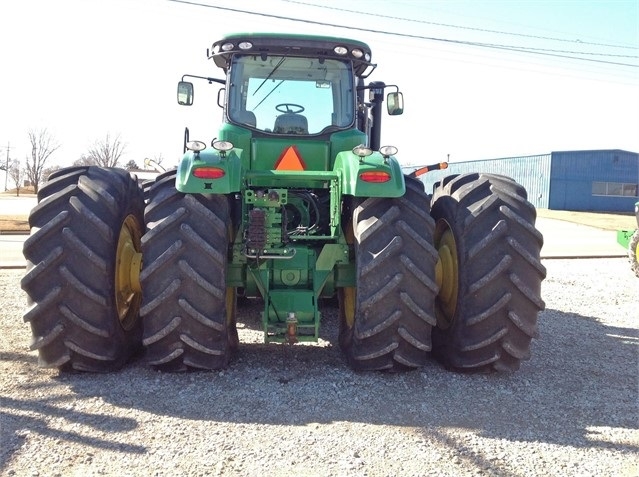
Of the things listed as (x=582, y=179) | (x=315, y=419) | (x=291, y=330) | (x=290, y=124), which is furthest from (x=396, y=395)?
(x=582, y=179)

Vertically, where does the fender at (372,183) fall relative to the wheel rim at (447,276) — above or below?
above

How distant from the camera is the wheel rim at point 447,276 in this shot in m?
4.54

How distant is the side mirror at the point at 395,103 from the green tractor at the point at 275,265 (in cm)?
159

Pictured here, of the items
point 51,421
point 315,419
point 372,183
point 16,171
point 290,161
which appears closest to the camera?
point 51,421

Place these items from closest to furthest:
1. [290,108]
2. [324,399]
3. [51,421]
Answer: [51,421] → [324,399] → [290,108]

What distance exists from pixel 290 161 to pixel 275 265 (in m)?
1.06

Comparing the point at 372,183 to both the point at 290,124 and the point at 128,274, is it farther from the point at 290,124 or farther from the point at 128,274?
the point at 128,274

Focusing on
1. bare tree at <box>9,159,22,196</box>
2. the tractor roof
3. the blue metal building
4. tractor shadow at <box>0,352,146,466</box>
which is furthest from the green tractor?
bare tree at <box>9,159,22,196</box>

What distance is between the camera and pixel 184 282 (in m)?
3.93

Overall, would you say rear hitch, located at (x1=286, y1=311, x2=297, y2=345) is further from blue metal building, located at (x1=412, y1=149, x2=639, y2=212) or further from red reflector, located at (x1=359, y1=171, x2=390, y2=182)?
blue metal building, located at (x1=412, y1=149, x2=639, y2=212)

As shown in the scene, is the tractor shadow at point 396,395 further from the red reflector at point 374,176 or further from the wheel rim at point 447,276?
the red reflector at point 374,176

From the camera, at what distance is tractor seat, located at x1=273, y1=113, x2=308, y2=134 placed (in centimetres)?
530

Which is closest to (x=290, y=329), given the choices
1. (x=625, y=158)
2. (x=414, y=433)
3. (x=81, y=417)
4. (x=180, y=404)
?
(x=180, y=404)

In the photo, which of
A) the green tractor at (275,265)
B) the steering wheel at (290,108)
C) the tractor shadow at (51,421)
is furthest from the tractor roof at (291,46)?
the tractor shadow at (51,421)
